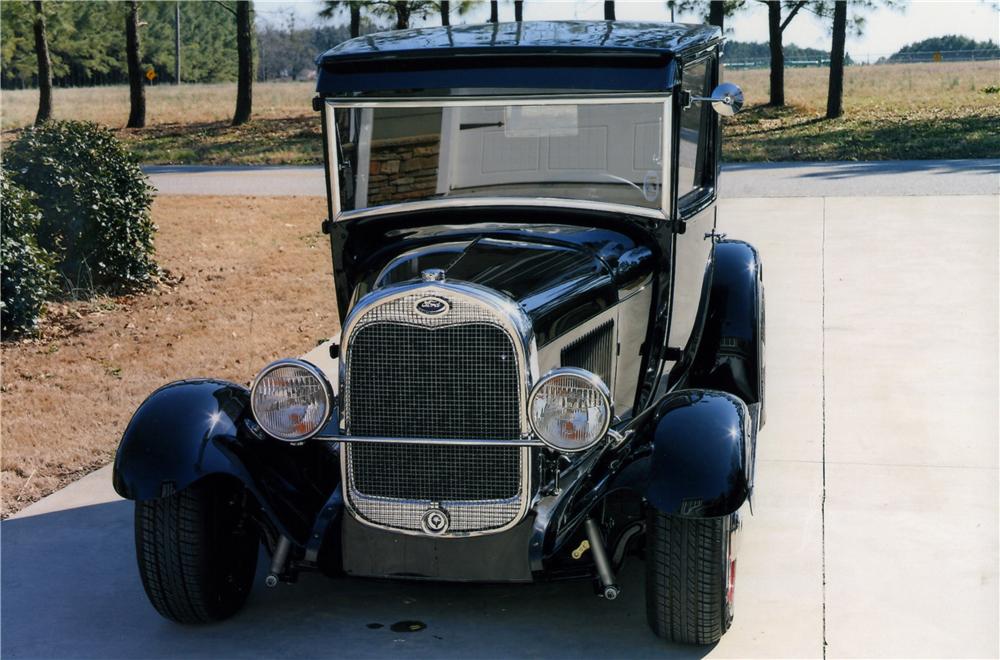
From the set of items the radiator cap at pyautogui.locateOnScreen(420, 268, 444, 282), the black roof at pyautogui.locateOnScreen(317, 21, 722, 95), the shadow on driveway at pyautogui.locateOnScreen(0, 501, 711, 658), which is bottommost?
the shadow on driveway at pyautogui.locateOnScreen(0, 501, 711, 658)

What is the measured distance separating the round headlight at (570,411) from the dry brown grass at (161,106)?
24215 millimetres

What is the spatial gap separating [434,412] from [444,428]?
0.06 metres

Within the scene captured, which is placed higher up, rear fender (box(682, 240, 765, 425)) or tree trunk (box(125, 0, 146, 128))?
tree trunk (box(125, 0, 146, 128))

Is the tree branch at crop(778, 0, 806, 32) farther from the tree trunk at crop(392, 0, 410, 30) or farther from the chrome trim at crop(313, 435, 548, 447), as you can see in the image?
the chrome trim at crop(313, 435, 548, 447)

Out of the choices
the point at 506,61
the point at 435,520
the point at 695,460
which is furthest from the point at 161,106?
the point at 695,460

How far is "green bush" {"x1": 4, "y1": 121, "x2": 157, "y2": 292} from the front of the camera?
31.0 ft

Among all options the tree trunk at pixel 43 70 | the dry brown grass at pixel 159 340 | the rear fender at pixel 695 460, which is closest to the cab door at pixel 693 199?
the rear fender at pixel 695 460

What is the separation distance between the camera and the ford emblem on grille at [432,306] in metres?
3.78

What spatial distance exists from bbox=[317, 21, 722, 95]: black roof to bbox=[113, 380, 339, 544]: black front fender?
1.42 m

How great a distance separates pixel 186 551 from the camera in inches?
161

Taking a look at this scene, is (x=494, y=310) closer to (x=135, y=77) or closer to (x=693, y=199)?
(x=693, y=199)

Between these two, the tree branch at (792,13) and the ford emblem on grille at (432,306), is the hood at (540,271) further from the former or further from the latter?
the tree branch at (792,13)

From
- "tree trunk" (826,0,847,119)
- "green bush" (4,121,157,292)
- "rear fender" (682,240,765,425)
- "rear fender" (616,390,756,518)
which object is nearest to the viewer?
"rear fender" (616,390,756,518)

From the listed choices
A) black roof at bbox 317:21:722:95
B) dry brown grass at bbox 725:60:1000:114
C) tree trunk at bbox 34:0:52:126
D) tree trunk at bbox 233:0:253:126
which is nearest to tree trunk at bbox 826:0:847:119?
dry brown grass at bbox 725:60:1000:114
